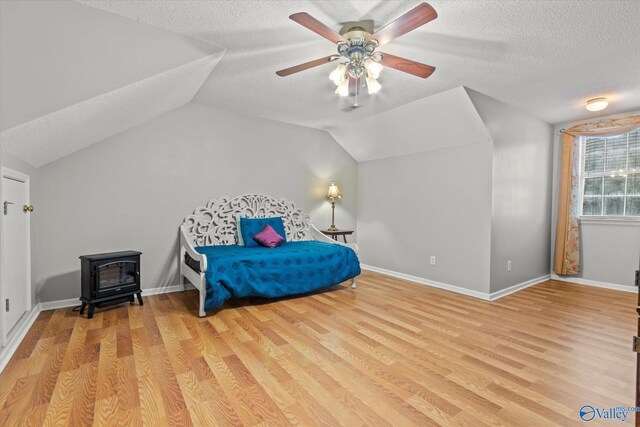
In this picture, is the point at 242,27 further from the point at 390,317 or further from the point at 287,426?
the point at 390,317

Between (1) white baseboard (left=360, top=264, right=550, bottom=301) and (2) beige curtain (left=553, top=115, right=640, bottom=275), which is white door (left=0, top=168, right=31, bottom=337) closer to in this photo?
(1) white baseboard (left=360, top=264, right=550, bottom=301)

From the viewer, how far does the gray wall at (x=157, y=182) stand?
3.13 m

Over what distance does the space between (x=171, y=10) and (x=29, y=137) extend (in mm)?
1328

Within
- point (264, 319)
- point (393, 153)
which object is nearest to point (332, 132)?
point (393, 153)

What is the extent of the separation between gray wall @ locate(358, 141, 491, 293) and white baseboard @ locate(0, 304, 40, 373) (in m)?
4.12

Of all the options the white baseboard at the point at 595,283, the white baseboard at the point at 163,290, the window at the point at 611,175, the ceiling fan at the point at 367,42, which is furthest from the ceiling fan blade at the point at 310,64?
the white baseboard at the point at 595,283

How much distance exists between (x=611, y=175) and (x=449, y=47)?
11.2 ft

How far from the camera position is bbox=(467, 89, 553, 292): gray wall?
3.59m

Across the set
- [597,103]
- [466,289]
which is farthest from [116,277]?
[597,103]

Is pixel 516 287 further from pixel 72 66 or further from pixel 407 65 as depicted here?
pixel 72 66

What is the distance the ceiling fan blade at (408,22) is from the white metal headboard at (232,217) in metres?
2.80

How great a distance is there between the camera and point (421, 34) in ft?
7.25

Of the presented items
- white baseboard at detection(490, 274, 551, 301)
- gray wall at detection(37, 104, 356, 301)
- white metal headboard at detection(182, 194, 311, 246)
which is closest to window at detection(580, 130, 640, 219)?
white baseboard at detection(490, 274, 551, 301)

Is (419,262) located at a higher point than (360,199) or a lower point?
lower
